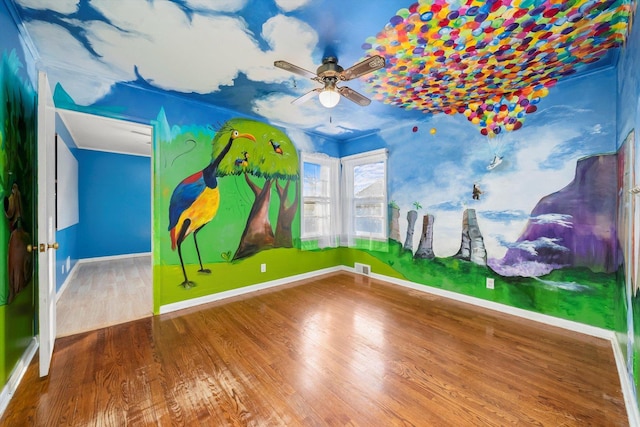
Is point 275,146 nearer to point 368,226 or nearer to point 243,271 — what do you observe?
point 243,271

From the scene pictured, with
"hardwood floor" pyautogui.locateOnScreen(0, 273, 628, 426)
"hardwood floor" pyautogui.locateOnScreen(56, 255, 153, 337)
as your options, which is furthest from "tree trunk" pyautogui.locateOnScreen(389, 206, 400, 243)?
"hardwood floor" pyautogui.locateOnScreen(56, 255, 153, 337)

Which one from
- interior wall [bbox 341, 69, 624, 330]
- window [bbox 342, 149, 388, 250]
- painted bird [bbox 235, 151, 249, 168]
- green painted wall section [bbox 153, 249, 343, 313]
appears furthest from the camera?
window [bbox 342, 149, 388, 250]

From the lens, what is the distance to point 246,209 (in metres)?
3.67

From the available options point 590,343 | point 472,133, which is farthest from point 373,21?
point 590,343

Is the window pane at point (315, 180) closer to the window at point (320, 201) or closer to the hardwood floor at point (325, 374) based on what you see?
the window at point (320, 201)

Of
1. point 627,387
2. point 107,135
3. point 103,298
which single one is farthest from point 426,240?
point 107,135

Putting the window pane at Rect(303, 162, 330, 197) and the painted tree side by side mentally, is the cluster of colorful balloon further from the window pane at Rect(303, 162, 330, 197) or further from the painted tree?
the window pane at Rect(303, 162, 330, 197)

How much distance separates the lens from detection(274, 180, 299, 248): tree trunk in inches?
159

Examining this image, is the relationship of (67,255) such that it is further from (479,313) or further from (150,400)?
(479,313)

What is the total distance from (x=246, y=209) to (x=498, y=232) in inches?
126

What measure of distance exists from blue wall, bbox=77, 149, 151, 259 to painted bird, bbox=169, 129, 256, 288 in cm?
389

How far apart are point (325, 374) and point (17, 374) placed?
2130mm

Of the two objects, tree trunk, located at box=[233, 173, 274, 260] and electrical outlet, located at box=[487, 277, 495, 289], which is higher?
tree trunk, located at box=[233, 173, 274, 260]

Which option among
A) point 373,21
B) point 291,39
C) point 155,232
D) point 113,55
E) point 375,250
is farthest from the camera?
point 375,250
